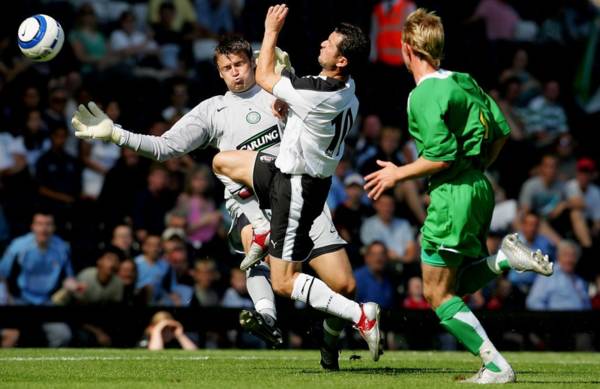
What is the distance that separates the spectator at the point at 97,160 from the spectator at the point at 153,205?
0.58 metres

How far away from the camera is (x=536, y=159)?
60.8 feet

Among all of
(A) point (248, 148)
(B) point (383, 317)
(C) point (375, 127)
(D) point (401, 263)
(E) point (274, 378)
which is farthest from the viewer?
(C) point (375, 127)

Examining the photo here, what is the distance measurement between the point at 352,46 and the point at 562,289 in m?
7.58

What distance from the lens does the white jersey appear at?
8.86m

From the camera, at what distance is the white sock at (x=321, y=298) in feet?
29.4

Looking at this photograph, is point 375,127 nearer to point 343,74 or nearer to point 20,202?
point 20,202

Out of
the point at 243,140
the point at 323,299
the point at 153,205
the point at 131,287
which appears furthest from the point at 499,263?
the point at 153,205

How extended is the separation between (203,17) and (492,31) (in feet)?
14.8

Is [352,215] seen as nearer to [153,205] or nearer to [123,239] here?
[153,205]

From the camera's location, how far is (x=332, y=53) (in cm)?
891

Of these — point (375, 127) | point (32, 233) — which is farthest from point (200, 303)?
point (375, 127)

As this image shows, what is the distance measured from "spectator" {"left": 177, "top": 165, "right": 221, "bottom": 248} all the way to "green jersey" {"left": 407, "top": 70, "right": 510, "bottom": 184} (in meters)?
7.62

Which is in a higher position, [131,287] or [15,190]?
[15,190]

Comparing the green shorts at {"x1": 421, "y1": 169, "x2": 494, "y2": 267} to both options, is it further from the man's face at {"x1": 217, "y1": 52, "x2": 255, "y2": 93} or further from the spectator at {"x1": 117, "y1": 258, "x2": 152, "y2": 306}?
the spectator at {"x1": 117, "y1": 258, "x2": 152, "y2": 306}
